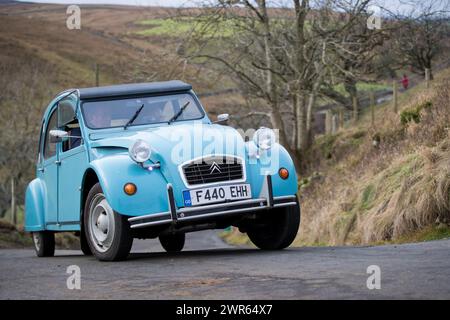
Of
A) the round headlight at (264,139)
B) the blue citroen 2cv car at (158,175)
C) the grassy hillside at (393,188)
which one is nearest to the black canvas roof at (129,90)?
the blue citroen 2cv car at (158,175)

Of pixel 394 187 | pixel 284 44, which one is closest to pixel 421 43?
pixel 284 44

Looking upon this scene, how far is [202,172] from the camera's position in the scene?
8.95 meters

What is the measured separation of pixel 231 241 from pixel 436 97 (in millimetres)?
12246

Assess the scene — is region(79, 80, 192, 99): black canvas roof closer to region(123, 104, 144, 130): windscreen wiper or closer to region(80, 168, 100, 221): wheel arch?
region(123, 104, 144, 130): windscreen wiper

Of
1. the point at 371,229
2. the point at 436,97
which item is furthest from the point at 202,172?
the point at 436,97

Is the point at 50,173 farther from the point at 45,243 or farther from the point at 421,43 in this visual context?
the point at 421,43

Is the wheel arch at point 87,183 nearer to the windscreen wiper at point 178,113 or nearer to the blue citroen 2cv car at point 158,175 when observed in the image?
the blue citroen 2cv car at point 158,175

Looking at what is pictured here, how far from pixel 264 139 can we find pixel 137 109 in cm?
199

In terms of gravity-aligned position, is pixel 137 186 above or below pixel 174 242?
above

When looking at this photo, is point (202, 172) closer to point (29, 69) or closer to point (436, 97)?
point (436, 97)

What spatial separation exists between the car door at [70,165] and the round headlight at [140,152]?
112cm

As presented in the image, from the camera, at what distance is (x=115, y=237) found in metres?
8.80

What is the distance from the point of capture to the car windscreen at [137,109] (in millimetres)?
A: 10492

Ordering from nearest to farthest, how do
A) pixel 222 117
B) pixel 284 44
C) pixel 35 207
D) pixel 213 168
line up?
1. pixel 213 168
2. pixel 222 117
3. pixel 35 207
4. pixel 284 44
